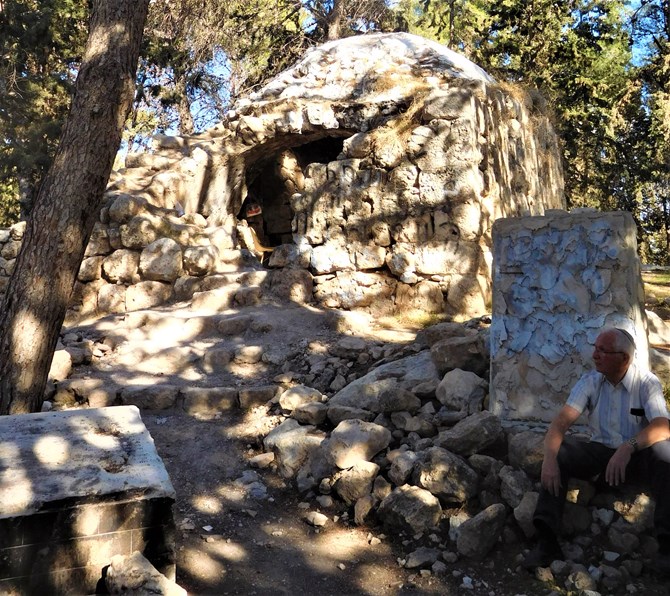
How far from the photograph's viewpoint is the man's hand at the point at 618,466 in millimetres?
3039

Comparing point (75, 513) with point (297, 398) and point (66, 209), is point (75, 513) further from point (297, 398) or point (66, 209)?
point (297, 398)

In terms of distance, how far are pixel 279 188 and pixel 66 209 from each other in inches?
389

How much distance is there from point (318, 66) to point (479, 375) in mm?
7154

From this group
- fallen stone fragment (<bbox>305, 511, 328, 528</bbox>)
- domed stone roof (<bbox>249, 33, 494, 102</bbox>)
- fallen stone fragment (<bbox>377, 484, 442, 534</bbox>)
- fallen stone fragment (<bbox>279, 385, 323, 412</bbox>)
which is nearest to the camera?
fallen stone fragment (<bbox>377, 484, 442, 534</bbox>)

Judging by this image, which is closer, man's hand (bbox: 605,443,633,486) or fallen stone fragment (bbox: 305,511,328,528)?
man's hand (bbox: 605,443,633,486)

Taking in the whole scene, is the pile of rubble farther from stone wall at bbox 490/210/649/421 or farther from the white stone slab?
the white stone slab

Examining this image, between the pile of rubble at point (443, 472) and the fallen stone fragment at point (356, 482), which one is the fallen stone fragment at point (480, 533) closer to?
the pile of rubble at point (443, 472)

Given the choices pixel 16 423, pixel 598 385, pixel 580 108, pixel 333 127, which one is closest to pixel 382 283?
pixel 333 127

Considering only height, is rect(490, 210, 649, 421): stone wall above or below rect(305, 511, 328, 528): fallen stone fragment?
above

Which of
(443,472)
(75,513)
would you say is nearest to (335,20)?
(443,472)

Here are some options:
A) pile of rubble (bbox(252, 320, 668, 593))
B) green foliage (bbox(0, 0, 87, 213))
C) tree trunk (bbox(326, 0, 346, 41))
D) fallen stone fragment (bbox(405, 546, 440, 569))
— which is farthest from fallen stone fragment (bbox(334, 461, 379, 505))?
tree trunk (bbox(326, 0, 346, 41))

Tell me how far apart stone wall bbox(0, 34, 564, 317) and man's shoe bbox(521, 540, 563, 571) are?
15.0 ft

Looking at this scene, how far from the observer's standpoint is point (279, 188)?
14.2m

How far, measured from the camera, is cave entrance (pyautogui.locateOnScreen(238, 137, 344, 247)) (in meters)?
13.0
